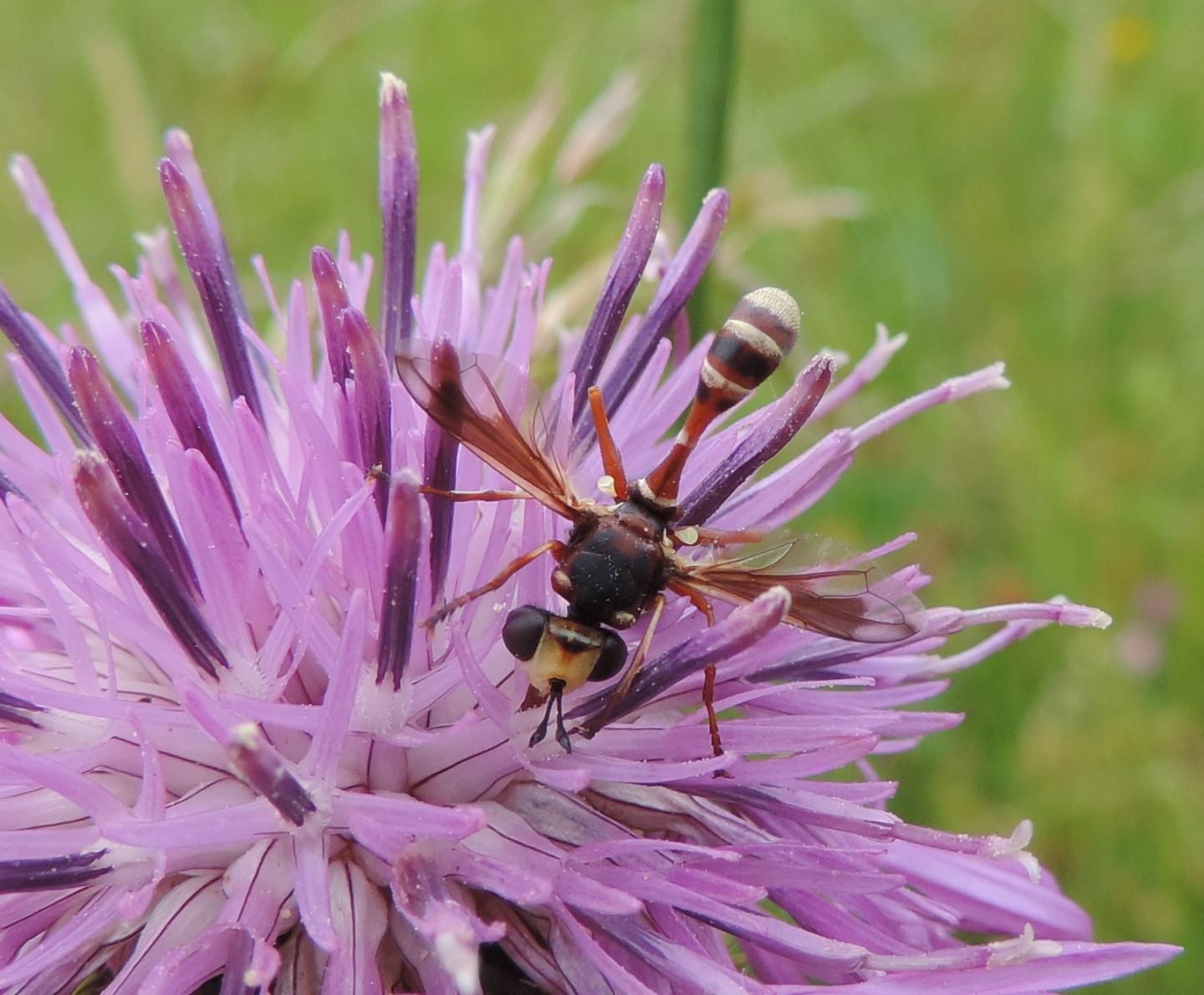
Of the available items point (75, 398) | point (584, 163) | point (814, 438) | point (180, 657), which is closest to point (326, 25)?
point (584, 163)

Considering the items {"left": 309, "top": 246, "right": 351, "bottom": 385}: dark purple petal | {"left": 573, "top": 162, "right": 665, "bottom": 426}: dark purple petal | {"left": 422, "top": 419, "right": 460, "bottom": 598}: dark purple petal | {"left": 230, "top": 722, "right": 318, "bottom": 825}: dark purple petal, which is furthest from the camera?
{"left": 573, "top": 162, "right": 665, "bottom": 426}: dark purple petal

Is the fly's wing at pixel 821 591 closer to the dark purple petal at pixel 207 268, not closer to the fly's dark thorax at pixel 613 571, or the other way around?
the fly's dark thorax at pixel 613 571

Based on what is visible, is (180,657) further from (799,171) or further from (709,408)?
(799,171)

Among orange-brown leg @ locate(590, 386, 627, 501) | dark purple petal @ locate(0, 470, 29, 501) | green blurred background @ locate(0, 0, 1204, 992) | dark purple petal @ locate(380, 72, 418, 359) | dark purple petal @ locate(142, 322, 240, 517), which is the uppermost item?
green blurred background @ locate(0, 0, 1204, 992)

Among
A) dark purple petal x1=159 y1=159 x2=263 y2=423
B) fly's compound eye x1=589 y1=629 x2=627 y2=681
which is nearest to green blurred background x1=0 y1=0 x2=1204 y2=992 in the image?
dark purple petal x1=159 y1=159 x2=263 y2=423

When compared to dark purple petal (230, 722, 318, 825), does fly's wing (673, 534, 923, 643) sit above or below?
above

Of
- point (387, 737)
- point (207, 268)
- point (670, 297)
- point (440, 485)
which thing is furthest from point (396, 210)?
point (387, 737)

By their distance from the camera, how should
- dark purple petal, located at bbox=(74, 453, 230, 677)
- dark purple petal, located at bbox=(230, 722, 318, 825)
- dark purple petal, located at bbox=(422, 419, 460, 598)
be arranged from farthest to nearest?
dark purple petal, located at bbox=(422, 419, 460, 598)
dark purple petal, located at bbox=(74, 453, 230, 677)
dark purple petal, located at bbox=(230, 722, 318, 825)

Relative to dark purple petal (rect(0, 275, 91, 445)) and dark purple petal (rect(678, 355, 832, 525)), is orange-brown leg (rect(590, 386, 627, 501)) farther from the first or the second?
dark purple petal (rect(0, 275, 91, 445))
